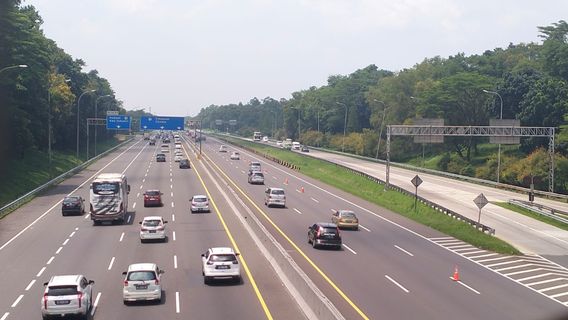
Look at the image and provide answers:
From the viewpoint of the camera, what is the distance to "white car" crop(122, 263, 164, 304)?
84.7ft

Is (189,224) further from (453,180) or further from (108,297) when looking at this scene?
(453,180)

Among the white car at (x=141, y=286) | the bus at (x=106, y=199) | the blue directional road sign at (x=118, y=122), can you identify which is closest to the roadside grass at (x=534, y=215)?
the bus at (x=106, y=199)

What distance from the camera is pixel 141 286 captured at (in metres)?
25.8

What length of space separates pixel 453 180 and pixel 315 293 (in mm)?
75593

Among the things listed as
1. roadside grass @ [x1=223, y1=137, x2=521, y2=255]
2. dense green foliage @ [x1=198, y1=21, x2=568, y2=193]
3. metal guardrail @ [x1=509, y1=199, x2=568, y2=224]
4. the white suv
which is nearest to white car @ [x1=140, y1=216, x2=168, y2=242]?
the white suv

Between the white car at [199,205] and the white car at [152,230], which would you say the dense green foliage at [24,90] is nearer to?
the white car at [199,205]

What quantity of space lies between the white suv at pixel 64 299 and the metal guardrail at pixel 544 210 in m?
42.3

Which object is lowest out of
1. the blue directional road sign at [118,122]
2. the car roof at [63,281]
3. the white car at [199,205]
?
the white car at [199,205]

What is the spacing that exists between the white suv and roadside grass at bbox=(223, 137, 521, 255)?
27126 mm

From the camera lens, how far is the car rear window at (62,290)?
2345 centimetres

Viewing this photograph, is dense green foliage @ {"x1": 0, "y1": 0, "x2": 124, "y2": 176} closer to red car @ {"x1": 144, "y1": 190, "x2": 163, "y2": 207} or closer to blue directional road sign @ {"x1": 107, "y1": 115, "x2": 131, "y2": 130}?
blue directional road sign @ {"x1": 107, "y1": 115, "x2": 131, "y2": 130}

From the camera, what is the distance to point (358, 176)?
90250 millimetres

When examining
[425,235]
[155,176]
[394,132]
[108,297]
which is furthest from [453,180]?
[108,297]

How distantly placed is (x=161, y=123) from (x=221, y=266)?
93.0 meters
